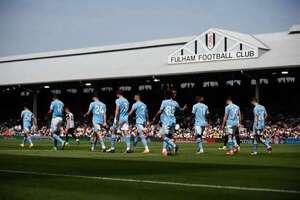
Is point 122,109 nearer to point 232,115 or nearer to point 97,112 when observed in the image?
point 97,112

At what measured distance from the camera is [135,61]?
47.8 metres

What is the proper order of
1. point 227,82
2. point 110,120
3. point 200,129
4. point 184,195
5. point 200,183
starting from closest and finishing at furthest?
point 184,195, point 200,183, point 200,129, point 227,82, point 110,120

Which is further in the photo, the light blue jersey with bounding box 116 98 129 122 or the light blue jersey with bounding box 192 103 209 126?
the light blue jersey with bounding box 192 103 209 126

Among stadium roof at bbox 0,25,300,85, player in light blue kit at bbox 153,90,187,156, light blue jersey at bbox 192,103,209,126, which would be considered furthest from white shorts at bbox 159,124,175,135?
stadium roof at bbox 0,25,300,85

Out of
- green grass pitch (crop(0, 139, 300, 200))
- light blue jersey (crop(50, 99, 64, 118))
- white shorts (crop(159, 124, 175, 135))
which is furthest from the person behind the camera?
light blue jersey (crop(50, 99, 64, 118))

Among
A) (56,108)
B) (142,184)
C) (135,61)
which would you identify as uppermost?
(135,61)

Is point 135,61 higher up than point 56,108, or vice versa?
point 135,61

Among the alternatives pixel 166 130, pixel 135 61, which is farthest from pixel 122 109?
pixel 135 61

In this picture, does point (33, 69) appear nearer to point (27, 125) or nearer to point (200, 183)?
point (27, 125)

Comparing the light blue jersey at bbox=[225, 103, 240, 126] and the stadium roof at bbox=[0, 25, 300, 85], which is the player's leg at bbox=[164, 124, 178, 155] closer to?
the light blue jersey at bbox=[225, 103, 240, 126]

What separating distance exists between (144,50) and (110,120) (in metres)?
8.52

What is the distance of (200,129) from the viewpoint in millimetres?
22859

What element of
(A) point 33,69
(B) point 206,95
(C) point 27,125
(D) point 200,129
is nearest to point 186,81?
(B) point 206,95

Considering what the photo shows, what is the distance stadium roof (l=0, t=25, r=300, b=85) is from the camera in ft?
129
